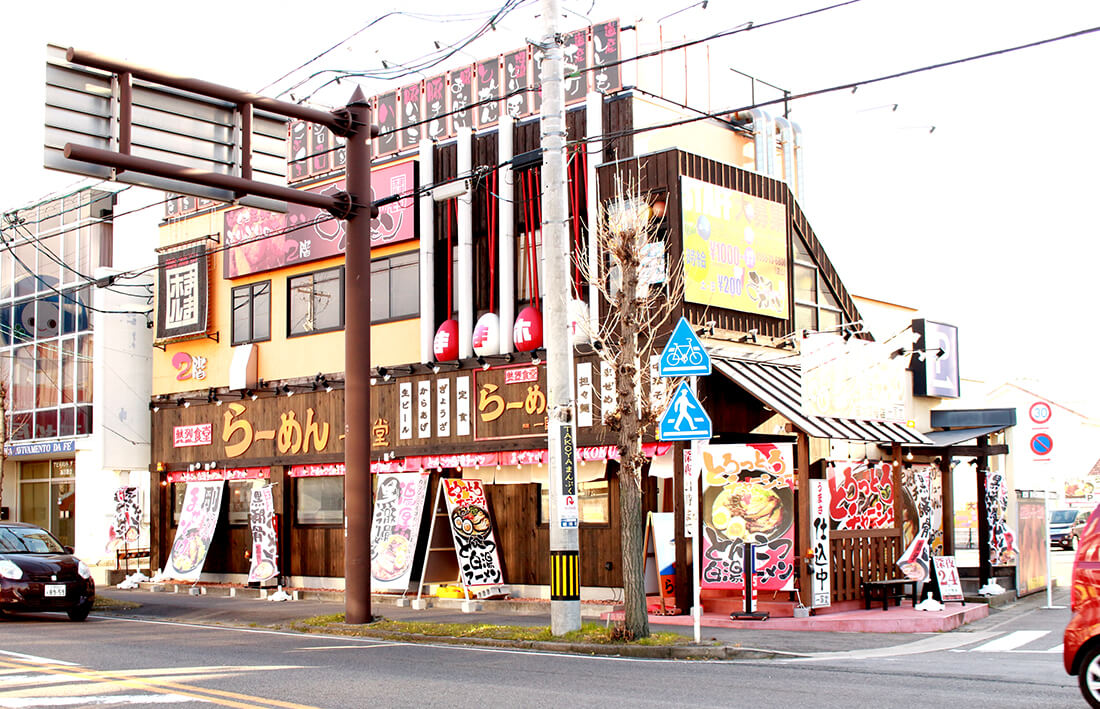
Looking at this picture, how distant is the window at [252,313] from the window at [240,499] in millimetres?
3397

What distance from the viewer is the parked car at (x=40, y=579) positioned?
1831 centimetres

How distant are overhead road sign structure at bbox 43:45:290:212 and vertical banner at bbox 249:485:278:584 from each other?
390 inches

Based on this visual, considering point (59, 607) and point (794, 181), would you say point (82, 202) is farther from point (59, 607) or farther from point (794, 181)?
point (794, 181)

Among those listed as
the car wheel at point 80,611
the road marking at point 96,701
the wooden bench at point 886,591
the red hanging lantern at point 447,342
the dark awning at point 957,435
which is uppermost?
the red hanging lantern at point 447,342

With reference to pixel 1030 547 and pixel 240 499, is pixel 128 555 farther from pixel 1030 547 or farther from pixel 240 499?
pixel 1030 547

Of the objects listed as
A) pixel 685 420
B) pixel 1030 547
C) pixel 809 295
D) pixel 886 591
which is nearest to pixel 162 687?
pixel 685 420

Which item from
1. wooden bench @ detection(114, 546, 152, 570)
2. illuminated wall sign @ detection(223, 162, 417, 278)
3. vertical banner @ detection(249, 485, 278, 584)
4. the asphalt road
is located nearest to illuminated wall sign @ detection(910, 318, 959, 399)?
the asphalt road

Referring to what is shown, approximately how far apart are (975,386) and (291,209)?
2540cm

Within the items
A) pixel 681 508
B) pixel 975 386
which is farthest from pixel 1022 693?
pixel 975 386

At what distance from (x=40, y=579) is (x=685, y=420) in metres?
11.4

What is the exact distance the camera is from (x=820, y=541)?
691 inches

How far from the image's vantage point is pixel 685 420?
14.2 meters

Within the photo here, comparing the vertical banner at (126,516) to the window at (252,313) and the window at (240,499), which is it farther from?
the window at (252,313)

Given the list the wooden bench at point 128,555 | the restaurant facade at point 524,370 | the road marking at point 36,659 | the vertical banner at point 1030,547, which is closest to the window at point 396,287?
the restaurant facade at point 524,370
